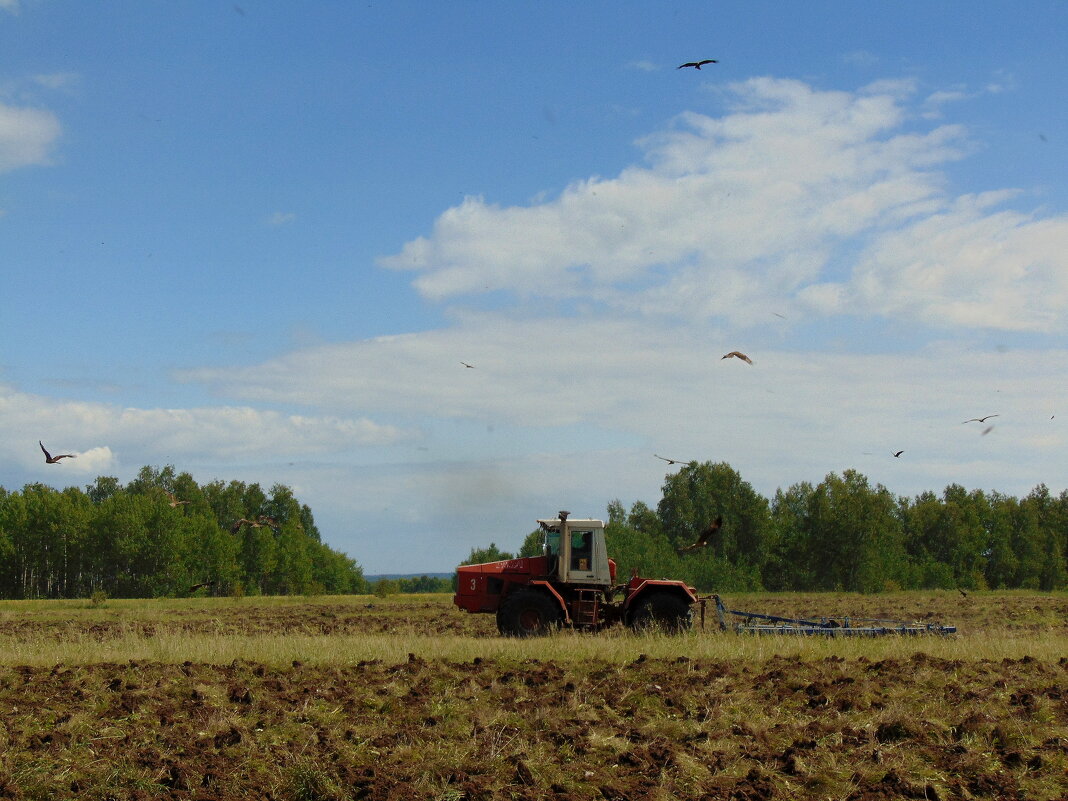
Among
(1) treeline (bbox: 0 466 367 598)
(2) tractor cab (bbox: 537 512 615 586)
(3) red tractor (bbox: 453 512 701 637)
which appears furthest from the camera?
(1) treeline (bbox: 0 466 367 598)

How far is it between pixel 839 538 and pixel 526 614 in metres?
60.5

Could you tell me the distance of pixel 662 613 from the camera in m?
17.5

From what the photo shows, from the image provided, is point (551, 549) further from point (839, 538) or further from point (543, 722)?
point (839, 538)

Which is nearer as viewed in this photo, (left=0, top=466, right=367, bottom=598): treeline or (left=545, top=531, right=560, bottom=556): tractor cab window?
(left=545, top=531, right=560, bottom=556): tractor cab window

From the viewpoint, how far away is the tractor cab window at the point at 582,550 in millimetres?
18094

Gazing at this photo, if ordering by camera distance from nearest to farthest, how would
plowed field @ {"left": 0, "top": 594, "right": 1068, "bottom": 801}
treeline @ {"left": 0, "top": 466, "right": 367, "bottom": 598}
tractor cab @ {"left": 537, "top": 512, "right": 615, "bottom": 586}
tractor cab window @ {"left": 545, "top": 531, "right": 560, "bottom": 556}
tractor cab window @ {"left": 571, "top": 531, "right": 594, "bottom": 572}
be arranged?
plowed field @ {"left": 0, "top": 594, "right": 1068, "bottom": 801}, tractor cab @ {"left": 537, "top": 512, "right": 615, "bottom": 586}, tractor cab window @ {"left": 571, "top": 531, "right": 594, "bottom": 572}, tractor cab window @ {"left": 545, "top": 531, "right": 560, "bottom": 556}, treeline @ {"left": 0, "top": 466, "right": 367, "bottom": 598}

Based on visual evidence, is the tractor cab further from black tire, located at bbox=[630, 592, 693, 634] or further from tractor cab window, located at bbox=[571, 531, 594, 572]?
black tire, located at bbox=[630, 592, 693, 634]

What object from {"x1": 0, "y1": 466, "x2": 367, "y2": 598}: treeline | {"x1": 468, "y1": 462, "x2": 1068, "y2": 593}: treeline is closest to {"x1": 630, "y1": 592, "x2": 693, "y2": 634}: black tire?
{"x1": 468, "y1": 462, "x2": 1068, "y2": 593}: treeline

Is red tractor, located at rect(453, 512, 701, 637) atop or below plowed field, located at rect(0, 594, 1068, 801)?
atop

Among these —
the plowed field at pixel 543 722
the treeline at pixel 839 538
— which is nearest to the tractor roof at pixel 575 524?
the plowed field at pixel 543 722

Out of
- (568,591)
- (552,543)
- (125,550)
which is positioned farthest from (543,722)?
(125,550)

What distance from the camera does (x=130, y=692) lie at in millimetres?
11062

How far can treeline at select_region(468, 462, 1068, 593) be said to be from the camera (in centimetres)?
7094

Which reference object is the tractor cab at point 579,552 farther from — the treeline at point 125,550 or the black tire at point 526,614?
the treeline at point 125,550
